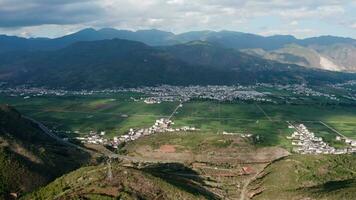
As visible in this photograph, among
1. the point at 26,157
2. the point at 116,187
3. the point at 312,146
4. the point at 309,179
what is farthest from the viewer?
the point at 312,146

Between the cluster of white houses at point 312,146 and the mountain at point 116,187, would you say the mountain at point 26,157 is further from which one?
the cluster of white houses at point 312,146

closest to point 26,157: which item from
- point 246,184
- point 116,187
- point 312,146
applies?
point 116,187

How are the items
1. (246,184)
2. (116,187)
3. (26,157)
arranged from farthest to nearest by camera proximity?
(26,157), (246,184), (116,187)

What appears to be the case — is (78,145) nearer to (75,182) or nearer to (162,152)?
(162,152)

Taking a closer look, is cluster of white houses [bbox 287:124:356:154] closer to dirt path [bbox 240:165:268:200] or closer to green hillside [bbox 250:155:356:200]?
green hillside [bbox 250:155:356:200]

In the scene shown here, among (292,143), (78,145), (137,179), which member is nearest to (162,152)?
(78,145)

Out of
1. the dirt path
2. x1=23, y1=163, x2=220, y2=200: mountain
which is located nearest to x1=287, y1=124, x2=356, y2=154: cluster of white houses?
the dirt path

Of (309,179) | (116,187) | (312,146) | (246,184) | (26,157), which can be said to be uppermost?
(116,187)

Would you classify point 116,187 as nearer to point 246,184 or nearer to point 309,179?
point 246,184

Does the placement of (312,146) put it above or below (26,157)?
below

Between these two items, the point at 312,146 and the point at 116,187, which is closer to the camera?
the point at 116,187
